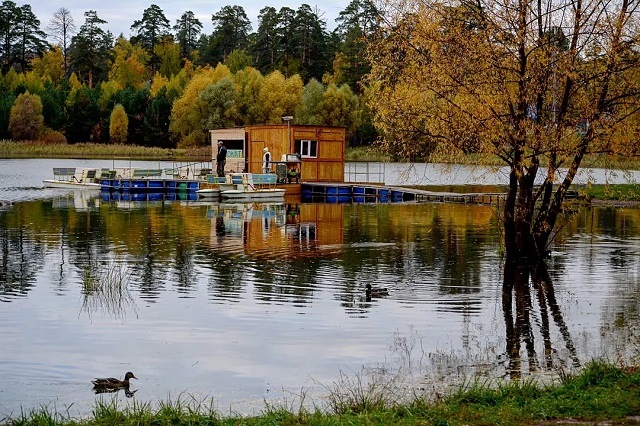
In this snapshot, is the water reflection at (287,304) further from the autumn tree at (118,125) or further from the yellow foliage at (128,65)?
the yellow foliage at (128,65)

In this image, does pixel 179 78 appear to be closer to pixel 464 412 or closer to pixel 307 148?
pixel 307 148

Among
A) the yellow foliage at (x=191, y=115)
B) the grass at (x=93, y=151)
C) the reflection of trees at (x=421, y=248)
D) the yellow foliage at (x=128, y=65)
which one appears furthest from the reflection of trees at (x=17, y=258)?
the yellow foliage at (x=128, y=65)

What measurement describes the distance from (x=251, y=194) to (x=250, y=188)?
973 mm

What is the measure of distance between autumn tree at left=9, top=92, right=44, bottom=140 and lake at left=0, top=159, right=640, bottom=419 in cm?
7449

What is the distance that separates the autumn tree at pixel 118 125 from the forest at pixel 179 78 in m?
0.13

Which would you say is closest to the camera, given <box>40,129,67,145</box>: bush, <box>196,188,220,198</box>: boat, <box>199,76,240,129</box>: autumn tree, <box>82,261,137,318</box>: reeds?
<box>82,261,137,318</box>: reeds

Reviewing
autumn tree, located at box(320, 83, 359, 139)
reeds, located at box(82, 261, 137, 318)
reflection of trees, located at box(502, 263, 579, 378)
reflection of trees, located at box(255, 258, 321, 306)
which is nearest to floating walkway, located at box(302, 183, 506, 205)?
reflection of trees, located at box(502, 263, 579, 378)

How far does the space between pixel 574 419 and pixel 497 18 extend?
13.3m

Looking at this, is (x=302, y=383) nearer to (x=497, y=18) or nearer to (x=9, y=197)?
(x=497, y=18)

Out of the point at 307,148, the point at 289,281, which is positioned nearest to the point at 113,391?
the point at 289,281

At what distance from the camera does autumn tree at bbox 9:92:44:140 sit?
102 m

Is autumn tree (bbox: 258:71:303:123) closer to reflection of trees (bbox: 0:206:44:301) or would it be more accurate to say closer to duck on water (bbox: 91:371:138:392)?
reflection of trees (bbox: 0:206:44:301)

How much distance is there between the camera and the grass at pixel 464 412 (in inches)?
348

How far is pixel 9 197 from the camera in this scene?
45.3m
